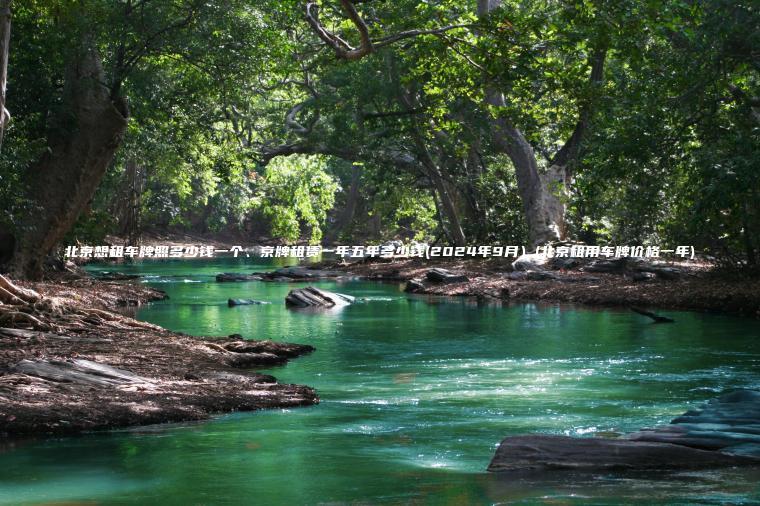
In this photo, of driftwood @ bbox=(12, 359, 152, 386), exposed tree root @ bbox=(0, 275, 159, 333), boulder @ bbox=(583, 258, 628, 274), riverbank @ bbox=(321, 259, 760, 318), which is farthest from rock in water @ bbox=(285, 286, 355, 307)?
driftwood @ bbox=(12, 359, 152, 386)

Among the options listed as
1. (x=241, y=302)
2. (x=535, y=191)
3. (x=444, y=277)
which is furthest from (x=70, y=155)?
(x=535, y=191)

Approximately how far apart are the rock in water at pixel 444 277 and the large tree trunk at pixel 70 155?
12.7 m

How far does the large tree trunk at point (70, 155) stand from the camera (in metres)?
21.3

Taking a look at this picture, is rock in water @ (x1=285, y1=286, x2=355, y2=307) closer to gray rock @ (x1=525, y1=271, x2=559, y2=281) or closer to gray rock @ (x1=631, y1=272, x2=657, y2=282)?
gray rock @ (x1=525, y1=271, x2=559, y2=281)

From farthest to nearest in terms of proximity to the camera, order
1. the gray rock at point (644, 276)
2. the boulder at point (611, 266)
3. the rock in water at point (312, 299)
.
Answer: the boulder at point (611, 266) → the gray rock at point (644, 276) → the rock in water at point (312, 299)

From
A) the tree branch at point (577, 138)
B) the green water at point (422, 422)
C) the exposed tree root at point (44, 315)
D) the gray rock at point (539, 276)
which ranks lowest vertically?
the green water at point (422, 422)

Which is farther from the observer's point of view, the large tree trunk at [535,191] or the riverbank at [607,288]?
the large tree trunk at [535,191]

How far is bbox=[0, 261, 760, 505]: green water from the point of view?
25.6 feet

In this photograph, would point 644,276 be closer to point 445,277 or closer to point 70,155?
point 445,277

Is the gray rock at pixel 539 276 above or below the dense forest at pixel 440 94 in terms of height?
below

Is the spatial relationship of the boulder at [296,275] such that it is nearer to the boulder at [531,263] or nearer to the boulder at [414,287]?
the boulder at [414,287]

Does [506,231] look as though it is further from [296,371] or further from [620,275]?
[296,371]

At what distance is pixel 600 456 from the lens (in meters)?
8.21

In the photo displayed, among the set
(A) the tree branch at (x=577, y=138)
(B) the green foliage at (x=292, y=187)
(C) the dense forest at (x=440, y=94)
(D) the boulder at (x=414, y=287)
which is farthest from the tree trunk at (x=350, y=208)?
(D) the boulder at (x=414, y=287)
